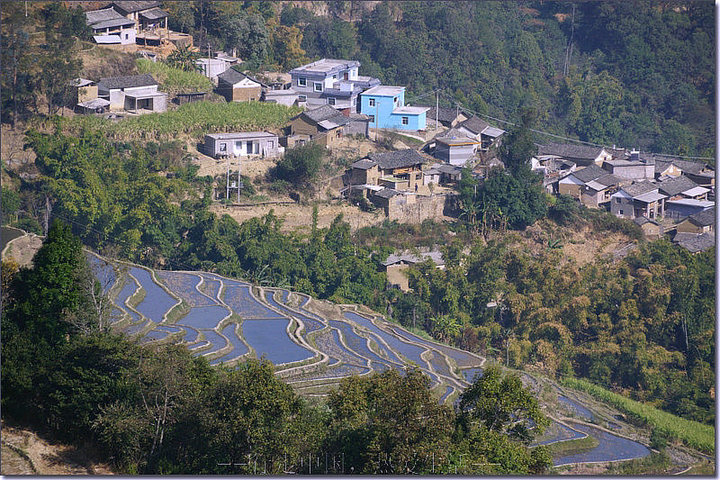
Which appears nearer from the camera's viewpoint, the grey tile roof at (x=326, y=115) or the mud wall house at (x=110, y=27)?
the grey tile roof at (x=326, y=115)

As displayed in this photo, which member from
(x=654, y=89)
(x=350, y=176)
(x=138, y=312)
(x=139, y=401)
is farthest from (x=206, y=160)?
(x=654, y=89)

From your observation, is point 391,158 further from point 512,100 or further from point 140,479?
point 140,479

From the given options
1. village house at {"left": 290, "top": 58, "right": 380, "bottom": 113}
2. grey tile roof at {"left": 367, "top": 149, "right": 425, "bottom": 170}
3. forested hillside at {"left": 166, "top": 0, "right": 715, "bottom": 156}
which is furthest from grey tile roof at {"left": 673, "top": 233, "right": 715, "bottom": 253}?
village house at {"left": 290, "top": 58, "right": 380, "bottom": 113}

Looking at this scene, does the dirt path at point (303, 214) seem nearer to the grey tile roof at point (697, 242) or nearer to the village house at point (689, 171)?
the grey tile roof at point (697, 242)

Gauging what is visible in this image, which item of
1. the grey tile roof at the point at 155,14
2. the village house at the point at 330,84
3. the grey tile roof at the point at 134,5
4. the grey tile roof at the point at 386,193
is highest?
the grey tile roof at the point at 134,5

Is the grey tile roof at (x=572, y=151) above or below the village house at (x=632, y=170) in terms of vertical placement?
above

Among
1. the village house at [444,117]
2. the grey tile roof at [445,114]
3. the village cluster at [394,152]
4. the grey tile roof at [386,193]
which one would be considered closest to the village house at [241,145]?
the village cluster at [394,152]

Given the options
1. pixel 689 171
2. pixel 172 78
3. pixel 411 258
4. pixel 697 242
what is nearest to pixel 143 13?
pixel 172 78
